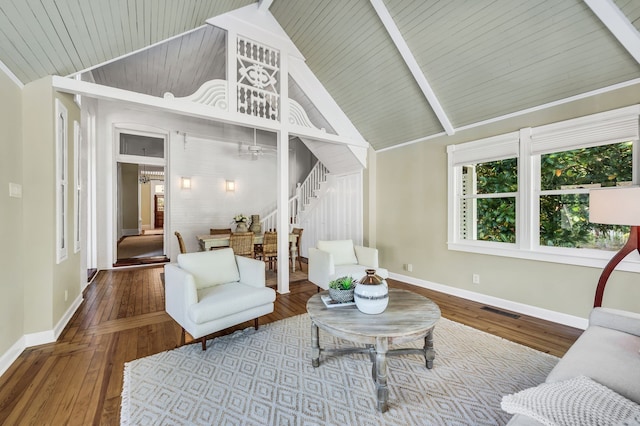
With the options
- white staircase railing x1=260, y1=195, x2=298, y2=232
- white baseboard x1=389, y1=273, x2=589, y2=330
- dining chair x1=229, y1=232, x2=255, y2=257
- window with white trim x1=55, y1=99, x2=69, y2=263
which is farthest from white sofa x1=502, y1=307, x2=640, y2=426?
white staircase railing x1=260, y1=195, x2=298, y2=232

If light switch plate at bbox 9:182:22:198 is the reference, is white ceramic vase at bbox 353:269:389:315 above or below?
below

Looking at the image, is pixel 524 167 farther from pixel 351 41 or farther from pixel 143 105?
pixel 143 105

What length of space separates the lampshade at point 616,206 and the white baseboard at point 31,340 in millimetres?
4706

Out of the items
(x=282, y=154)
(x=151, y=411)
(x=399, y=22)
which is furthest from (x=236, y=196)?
(x=151, y=411)

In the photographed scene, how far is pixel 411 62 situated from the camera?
3.41 metres

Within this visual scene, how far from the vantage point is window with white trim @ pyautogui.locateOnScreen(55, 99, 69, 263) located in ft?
8.84

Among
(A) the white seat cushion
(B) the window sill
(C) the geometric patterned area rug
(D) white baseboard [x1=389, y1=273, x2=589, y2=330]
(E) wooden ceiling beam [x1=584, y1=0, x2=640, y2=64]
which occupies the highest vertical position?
(E) wooden ceiling beam [x1=584, y1=0, x2=640, y2=64]

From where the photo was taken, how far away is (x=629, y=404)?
3.18ft

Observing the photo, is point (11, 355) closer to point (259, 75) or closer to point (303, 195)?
point (259, 75)

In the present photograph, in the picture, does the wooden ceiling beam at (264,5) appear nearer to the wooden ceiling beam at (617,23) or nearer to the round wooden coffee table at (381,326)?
the wooden ceiling beam at (617,23)

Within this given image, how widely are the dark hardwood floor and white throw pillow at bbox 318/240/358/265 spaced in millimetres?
655

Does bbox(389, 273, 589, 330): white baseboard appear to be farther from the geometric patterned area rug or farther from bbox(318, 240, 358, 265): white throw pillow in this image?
bbox(318, 240, 358, 265): white throw pillow

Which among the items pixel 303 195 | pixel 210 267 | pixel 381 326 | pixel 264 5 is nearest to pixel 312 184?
pixel 303 195

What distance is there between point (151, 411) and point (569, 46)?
14.7ft
